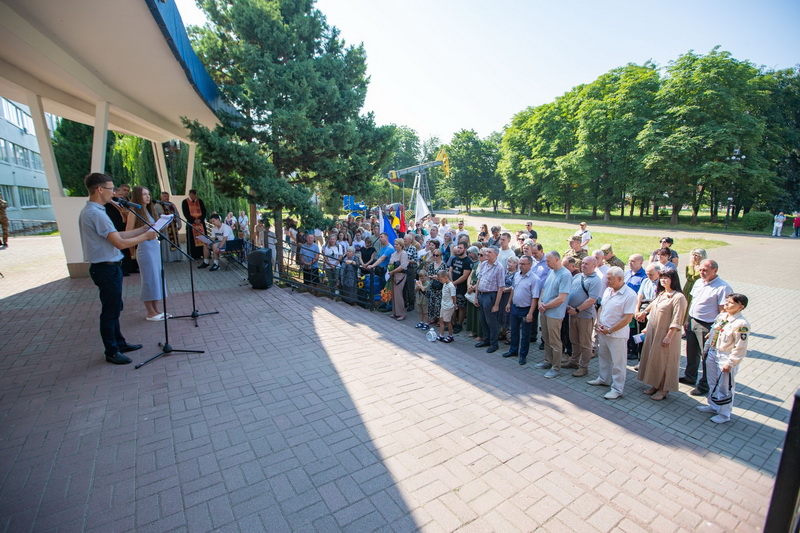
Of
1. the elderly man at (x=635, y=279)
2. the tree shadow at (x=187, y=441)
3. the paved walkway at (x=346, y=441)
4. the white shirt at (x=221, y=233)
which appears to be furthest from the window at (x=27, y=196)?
the elderly man at (x=635, y=279)

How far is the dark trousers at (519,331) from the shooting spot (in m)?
5.98

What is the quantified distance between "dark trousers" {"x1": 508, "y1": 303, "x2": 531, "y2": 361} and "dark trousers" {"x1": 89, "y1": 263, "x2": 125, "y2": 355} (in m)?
5.83

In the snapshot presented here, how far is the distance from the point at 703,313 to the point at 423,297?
4.57 m

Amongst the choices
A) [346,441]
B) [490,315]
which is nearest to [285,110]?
[490,315]

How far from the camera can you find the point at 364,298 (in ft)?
29.6

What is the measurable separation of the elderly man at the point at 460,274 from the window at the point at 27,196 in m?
38.7

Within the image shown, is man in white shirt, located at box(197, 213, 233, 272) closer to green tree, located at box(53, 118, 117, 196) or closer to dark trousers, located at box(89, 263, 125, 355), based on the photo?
dark trousers, located at box(89, 263, 125, 355)

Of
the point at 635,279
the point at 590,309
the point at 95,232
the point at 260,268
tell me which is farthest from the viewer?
the point at 260,268

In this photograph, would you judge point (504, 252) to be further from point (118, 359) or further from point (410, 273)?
point (118, 359)

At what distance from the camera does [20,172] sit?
95.5 ft

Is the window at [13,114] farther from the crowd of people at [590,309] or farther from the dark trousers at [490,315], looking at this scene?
the dark trousers at [490,315]

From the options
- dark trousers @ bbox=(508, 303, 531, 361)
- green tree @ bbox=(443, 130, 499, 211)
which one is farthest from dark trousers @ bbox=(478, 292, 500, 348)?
green tree @ bbox=(443, 130, 499, 211)

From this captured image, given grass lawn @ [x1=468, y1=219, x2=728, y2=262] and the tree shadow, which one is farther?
grass lawn @ [x1=468, y1=219, x2=728, y2=262]

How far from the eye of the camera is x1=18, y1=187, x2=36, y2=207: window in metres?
29.3
